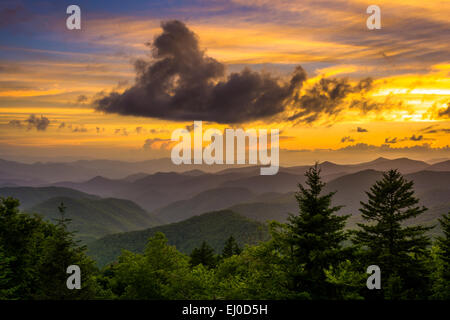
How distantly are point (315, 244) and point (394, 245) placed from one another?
14.1m

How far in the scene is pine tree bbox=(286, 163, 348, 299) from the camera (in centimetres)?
2752

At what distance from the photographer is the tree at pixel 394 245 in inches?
1336

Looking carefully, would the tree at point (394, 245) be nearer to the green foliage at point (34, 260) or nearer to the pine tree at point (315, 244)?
the pine tree at point (315, 244)

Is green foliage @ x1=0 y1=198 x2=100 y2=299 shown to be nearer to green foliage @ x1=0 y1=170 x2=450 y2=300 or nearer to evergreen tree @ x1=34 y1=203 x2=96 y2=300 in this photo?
evergreen tree @ x1=34 y1=203 x2=96 y2=300

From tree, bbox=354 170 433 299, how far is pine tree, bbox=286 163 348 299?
6.08 m

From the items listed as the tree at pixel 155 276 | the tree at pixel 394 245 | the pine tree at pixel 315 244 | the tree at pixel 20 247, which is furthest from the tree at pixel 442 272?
the tree at pixel 20 247

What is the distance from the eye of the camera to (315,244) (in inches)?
1100

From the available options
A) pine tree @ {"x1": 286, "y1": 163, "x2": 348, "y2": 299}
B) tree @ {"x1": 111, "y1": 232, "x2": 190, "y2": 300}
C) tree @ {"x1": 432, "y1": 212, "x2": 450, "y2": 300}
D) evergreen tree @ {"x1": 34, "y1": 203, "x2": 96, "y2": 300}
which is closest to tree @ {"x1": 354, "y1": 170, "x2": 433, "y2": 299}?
tree @ {"x1": 432, "y1": 212, "x2": 450, "y2": 300}

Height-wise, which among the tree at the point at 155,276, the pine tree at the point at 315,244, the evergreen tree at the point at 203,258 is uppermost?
the pine tree at the point at 315,244

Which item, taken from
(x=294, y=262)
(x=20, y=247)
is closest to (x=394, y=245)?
(x=294, y=262)

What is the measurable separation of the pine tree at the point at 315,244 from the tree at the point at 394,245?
6.08 metres
